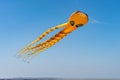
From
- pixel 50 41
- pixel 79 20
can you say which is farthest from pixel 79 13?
pixel 50 41

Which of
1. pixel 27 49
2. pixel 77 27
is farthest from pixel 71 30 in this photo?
pixel 27 49

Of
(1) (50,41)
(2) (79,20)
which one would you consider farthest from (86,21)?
(1) (50,41)

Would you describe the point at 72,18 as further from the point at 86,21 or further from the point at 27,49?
the point at 27,49

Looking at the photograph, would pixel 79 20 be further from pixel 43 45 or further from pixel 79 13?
pixel 43 45

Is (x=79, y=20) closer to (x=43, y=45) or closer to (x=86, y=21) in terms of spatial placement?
(x=86, y=21)
